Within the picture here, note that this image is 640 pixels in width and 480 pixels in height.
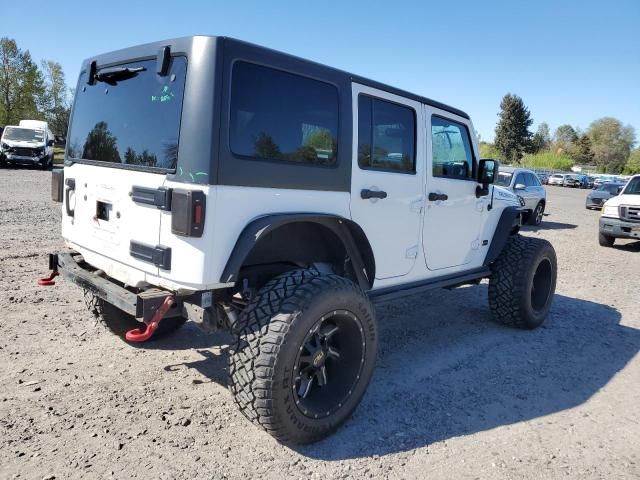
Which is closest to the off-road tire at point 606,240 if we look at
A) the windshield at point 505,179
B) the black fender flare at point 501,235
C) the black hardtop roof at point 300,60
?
the windshield at point 505,179

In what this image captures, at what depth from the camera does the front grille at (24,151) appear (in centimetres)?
2247

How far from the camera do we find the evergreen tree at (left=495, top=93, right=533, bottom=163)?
79.1 m

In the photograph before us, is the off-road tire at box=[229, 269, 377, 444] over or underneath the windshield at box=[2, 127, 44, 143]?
underneath

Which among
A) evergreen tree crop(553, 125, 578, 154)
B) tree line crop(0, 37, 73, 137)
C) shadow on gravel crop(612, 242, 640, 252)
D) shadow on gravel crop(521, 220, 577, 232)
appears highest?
evergreen tree crop(553, 125, 578, 154)

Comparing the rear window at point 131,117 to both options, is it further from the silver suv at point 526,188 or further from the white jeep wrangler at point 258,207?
the silver suv at point 526,188

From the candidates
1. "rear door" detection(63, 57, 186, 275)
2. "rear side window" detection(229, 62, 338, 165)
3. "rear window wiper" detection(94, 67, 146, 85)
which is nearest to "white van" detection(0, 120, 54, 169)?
"rear door" detection(63, 57, 186, 275)

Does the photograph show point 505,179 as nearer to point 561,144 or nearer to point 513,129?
point 513,129

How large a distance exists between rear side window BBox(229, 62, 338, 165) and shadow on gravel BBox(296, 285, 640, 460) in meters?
1.74

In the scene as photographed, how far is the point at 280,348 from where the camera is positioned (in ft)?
8.47

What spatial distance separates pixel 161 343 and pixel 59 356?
78 cm

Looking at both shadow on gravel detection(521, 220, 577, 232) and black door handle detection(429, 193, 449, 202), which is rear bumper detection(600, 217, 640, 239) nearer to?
shadow on gravel detection(521, 220, 577, 232)

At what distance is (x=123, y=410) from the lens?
3100 mm

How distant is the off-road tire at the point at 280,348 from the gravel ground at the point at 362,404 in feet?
0.75

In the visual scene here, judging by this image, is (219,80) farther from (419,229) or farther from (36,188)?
(36,188)
